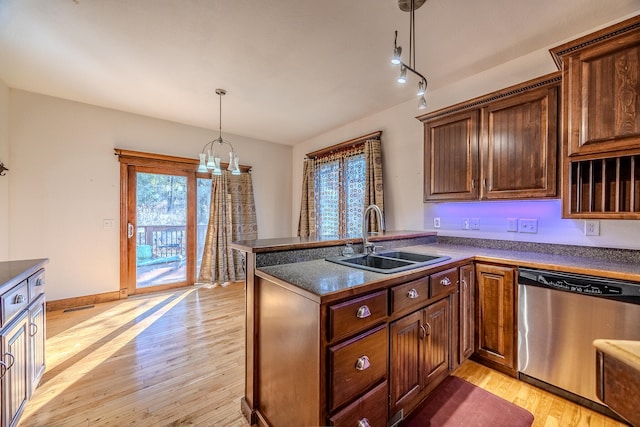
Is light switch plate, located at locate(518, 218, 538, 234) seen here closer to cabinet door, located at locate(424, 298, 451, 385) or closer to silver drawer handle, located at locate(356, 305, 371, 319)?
cabinet door, located at locate(424, 298, 451, 385)

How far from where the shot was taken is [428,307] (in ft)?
5.33

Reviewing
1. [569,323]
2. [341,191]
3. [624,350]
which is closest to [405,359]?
[624,350]

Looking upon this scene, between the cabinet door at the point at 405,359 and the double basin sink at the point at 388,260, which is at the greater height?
the double basin sink at the point at 388,260

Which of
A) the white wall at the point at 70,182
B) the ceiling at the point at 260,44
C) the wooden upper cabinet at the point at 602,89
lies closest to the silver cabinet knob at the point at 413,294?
the wooden upper cabinet at the point at 602,89

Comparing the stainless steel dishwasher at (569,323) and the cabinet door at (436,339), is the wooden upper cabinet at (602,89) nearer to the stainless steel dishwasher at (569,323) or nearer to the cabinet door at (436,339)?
the stainless steel dishwasher at (569,323)

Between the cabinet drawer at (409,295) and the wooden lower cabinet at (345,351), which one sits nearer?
the wooden lower cabinet at (345,351)

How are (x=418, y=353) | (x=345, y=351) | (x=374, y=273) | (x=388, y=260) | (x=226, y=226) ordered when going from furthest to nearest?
(x=226, y=226) < (x=388, y=260) < (x=418, y=353) < (x=374, y=273) < (x=345, y=351)

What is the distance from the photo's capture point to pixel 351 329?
1.16 metres

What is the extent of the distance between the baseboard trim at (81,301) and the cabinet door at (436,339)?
4.11m

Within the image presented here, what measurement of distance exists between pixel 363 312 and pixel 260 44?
2.21m

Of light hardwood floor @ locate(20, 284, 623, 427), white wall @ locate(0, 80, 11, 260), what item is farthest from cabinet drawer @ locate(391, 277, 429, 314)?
white wall @ locate(0, 80, 11, 260)

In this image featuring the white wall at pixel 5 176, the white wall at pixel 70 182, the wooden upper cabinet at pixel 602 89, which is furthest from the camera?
the white wall at pixel 70 182

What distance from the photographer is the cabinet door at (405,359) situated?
1.37 meters

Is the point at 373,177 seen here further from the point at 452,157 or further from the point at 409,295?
the point at 409,295
